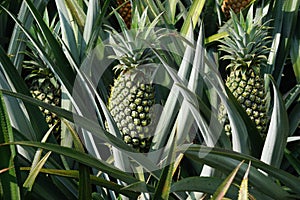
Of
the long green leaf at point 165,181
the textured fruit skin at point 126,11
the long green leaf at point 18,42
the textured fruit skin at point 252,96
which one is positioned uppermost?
the textured fruit skin at point 126,11

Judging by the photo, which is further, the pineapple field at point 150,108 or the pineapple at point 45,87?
the pineapple at point 45,87

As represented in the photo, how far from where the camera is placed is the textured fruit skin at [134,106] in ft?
5.16

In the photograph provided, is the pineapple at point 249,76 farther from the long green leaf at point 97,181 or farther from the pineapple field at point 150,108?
the long green leaf at point 97,181

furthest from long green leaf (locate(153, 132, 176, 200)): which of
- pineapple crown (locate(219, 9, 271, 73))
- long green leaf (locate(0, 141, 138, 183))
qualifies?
pineapple crown (locate(219, 9, 271, 73))

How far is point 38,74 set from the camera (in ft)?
5.79

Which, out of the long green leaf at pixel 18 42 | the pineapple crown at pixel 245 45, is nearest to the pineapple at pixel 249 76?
the pineapple crown at pixel 245 45

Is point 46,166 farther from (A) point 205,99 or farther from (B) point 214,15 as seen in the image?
(B) point 214,15

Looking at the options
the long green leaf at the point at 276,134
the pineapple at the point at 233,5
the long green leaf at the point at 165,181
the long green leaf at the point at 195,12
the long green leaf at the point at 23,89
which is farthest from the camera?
the pineapple at the point at 233,5

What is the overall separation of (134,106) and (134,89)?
4 cm

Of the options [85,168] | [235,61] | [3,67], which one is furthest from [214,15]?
[85,168]

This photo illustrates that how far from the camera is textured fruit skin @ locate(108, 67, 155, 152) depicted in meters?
1.57

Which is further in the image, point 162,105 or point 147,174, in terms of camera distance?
point 162,105

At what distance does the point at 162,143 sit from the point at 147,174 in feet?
0.34

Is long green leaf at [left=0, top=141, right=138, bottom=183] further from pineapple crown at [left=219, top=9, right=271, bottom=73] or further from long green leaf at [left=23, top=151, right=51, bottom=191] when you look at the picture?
pineapple crown at [left=219, top=9, right=271, bottom=73]
